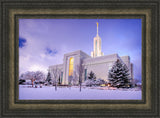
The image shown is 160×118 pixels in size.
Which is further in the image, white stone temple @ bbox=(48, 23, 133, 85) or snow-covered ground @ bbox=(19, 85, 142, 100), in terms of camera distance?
white stone temple @ bbox=(48, 23, 133, 85)

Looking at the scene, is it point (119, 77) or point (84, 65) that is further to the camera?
point (84, 65)

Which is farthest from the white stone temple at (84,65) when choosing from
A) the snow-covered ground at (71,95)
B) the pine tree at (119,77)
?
the snow-covered ground at (71,95)

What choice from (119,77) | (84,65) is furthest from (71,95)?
(84,65)

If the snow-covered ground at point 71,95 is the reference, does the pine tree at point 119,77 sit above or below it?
below

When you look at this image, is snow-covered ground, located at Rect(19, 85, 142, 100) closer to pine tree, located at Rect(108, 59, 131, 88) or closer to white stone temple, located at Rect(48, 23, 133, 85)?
pine tree, located at Rect(108, 59, 131, 88)

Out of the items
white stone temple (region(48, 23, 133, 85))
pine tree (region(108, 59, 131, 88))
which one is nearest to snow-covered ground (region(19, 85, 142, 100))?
pine tree (region(108, 59, 131, 88))

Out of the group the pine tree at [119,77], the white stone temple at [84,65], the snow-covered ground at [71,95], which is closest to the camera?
the snow-covered ground at [71,95]

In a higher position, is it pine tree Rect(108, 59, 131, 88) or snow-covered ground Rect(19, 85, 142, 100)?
snow-covered ground Rect(19, 85, 142, 100)

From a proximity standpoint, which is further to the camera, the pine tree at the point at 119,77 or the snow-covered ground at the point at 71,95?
the pine tree at the point at 119,77

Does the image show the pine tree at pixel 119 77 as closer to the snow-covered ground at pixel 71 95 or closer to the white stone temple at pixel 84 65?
the white stone temple at pixel 84 65

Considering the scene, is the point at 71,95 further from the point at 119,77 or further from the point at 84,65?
the point at 84,65

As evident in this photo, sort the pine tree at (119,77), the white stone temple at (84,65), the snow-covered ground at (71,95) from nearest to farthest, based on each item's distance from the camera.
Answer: the snow-covered ground at (71,95), the pine tree at (119,77), the white stone temple at (84,65)

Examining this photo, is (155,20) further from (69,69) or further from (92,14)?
(69,69)

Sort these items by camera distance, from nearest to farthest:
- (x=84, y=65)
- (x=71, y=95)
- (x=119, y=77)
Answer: (x=71, y=95) → (x=119, y=77) → (x=84, y=65)
